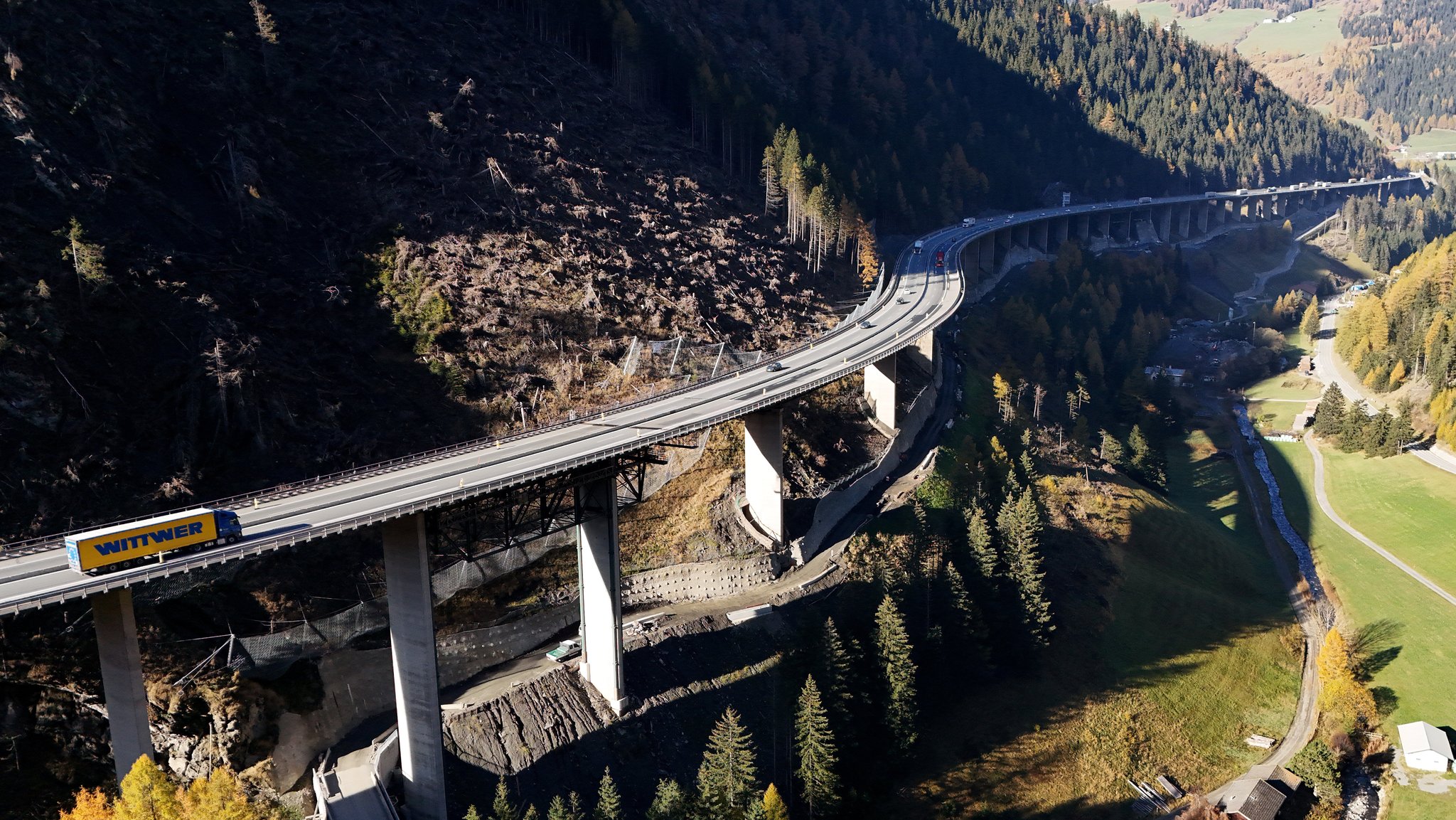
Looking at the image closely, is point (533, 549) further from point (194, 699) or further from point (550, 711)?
point (194, 699)

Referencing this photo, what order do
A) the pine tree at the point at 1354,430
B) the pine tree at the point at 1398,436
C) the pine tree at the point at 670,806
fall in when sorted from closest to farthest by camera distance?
the pine tree at the point at 670,806
the pine tree at the point at 1398,436
the pine tree at the point at 1354,430

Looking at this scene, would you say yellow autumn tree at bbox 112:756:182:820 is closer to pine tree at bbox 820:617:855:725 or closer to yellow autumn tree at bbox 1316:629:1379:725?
pine tree at bbox 820:617:855:725

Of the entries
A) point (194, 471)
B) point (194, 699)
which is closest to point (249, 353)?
point (194, 471)

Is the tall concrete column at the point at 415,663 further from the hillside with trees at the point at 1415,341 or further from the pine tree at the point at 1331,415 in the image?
the pine tree at the point at 1331,415

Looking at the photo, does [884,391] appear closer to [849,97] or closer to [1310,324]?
[849,97]

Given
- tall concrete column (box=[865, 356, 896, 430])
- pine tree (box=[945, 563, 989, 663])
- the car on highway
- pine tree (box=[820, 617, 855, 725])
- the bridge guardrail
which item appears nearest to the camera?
the bridge guardrail

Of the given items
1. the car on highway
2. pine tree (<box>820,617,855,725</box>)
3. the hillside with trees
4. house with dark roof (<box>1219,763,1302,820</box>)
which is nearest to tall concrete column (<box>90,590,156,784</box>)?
the car on highway

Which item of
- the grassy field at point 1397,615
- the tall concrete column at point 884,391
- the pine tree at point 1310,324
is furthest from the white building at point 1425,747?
the pine tree at point 1310,324

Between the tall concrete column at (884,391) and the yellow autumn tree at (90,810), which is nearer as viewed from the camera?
the yellow autumn tree at (90,810)
